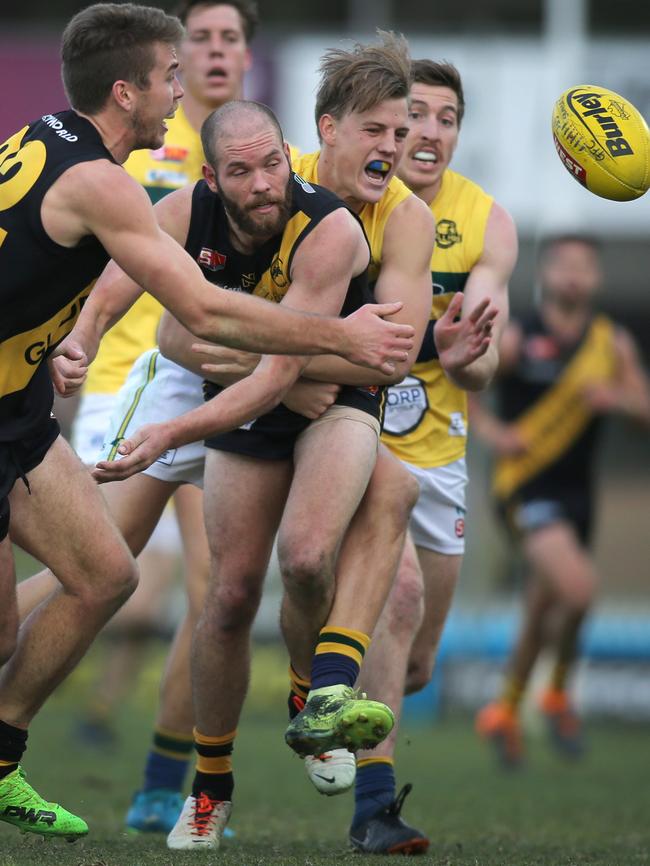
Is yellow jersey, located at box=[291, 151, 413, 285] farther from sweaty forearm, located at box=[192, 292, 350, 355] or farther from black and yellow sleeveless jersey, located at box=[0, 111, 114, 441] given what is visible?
black and yellow sleeveless jersey, located at box=[0, 111, 114, 441]

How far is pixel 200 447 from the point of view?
5.87 meters

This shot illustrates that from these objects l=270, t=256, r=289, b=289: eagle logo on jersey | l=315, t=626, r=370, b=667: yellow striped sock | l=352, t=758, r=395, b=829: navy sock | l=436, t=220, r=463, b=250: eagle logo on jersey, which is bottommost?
l=352, t=758, r=395, b=829: navy sock

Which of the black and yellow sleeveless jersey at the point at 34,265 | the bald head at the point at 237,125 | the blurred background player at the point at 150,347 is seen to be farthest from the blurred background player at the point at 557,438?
the black and yellow sleeveless jersey at the point at 34,265

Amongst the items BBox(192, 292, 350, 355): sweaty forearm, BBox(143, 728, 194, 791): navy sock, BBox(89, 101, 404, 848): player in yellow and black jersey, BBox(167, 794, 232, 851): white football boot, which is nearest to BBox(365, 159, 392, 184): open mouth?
BBox(89, 101, 404, 848): player in yellow and black jersey

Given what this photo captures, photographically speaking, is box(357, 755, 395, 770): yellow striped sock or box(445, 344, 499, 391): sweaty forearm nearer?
box(357, 755, 395, 770): yellow striped sock

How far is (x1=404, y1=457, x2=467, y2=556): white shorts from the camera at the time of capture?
6375 mm

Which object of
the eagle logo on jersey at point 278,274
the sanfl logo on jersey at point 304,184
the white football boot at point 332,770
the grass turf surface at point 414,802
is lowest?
the grass turf surface at point 414,802

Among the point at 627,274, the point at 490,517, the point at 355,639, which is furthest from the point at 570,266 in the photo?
the point at 627,274

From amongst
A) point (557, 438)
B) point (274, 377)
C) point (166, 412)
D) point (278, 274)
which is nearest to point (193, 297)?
point (274, 377)

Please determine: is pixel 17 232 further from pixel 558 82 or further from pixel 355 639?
pixel 558 82

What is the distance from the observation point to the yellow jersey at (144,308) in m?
7.05

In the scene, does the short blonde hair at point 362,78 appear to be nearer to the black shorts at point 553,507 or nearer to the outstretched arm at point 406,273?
the outstretched arm at point 406,273

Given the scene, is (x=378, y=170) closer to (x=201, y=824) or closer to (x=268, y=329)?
(x=268, y=329)

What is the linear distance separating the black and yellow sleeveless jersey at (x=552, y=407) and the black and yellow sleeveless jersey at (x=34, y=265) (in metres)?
6.15
